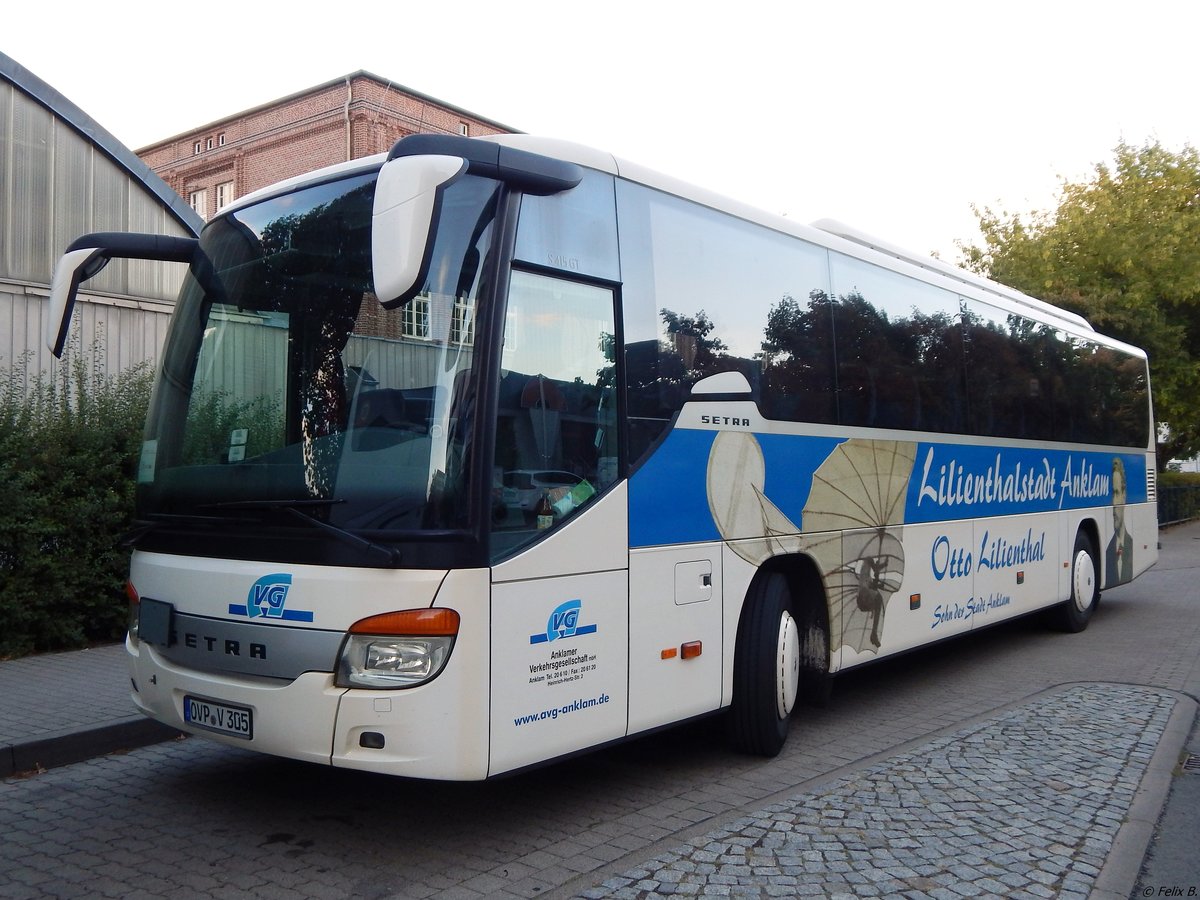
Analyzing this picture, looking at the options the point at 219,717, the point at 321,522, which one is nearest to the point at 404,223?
the point at 321,522

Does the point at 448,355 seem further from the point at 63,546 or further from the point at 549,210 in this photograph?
the point at 63,546

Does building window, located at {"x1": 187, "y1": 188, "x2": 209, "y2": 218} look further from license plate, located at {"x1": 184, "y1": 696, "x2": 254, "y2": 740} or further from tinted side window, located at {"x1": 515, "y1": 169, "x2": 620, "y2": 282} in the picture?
license plate, located at {"x1": 184, "y1": 696, "x2": 254, "y2": 740}

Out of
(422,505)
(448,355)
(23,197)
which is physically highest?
(23,197)

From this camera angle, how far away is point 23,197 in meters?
12.6

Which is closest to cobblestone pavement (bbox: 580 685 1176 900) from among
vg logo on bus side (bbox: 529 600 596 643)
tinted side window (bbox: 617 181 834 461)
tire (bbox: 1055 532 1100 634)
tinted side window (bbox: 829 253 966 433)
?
vg logo on bus side (bbox: 529 600 596 643)

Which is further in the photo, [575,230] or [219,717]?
[575,230]

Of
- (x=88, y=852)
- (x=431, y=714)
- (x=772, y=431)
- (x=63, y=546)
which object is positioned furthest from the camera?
(x=63, y=546)

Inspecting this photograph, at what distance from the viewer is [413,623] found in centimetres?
463

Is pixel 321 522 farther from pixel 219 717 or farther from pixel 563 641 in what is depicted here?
pixel 563 641

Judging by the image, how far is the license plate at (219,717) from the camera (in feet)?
16.2

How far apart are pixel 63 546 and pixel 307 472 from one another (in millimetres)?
5713

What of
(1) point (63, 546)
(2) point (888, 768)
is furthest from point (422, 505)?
(1) point (63, 546)

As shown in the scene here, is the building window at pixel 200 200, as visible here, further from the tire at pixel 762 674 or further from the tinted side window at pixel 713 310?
the tire at pixel 762 674

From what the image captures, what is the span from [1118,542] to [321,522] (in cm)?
1196
